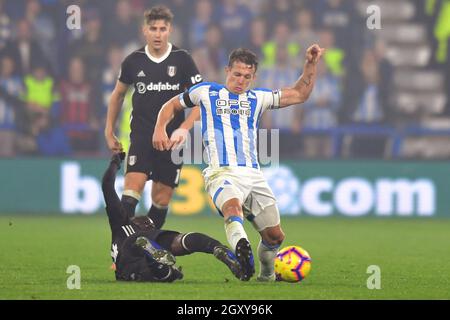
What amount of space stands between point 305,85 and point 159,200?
78.5 inches

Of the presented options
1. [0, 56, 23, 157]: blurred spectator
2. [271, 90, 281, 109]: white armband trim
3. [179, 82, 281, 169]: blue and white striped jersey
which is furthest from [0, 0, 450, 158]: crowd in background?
[179, 82, 281, 169]: blue and white striped jersey

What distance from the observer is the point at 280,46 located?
1778 centimetres

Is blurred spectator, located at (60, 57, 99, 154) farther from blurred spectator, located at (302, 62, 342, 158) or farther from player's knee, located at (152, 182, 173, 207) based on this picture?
player's knee, located at (152, 182, 173, 207)

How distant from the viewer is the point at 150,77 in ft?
31.9

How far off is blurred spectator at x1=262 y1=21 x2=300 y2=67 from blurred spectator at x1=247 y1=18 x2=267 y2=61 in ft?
0.36

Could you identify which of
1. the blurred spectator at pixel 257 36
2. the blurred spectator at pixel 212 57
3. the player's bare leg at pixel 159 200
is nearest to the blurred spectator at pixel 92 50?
the blurred spectator at pixel 212 57

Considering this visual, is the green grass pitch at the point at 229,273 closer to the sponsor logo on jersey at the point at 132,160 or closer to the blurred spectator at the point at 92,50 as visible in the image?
the sponsor logo on jersey at the point at 132,160

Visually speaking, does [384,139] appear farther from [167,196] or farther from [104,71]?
[167,196]

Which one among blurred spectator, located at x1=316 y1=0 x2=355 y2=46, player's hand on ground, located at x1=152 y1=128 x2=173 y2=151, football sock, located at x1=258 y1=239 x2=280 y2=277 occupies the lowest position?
football sock, located at x1=258 y1=239 x2=280 y2=277

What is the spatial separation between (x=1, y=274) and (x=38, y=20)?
10567mm

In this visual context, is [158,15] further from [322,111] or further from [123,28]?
[123,28]

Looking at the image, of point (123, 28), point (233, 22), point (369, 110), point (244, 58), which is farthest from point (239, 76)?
point (233, 22)

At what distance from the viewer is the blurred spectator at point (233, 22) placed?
18.5m

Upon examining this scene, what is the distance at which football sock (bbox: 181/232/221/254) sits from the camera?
803 centimetres
